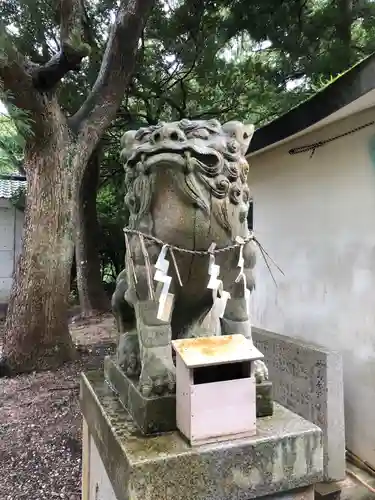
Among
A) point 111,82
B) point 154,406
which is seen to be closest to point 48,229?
point 111,82

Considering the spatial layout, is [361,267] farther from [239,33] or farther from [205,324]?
[239,33]

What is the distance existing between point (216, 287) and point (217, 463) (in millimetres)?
524

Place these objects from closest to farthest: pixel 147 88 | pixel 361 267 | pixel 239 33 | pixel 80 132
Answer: pixel 361 267
pixel 80 132
pixel 239 33
pixel 147 88

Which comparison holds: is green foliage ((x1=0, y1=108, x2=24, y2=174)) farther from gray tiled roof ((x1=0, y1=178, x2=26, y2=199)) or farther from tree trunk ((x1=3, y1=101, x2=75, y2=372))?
gray tiled roof ((x1=0, y1=178, x2=26, y2=199))

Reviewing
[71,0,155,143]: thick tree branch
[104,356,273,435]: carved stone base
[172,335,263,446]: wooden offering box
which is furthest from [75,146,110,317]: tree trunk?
[172,335,263,446]: wooden offering box

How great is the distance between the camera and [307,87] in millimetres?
5586

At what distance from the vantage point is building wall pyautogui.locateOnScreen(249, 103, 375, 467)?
2.96 m

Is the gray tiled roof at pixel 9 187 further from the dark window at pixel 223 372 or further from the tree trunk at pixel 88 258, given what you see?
the dark window at pixel 223 372

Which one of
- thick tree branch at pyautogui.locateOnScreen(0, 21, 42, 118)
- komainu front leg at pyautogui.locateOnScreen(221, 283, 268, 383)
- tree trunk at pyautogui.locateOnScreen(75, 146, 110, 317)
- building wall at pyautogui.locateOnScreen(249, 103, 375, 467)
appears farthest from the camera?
tree trunk at pyautogui.locateOnScreen(75, 146, 110, 317)

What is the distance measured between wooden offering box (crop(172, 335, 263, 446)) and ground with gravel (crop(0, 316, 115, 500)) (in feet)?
6.18

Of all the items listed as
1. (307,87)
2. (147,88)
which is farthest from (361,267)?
(147,88)

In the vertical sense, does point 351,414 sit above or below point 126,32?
below

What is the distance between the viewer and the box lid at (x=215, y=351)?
122 centimetres

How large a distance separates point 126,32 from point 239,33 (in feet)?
5.78
